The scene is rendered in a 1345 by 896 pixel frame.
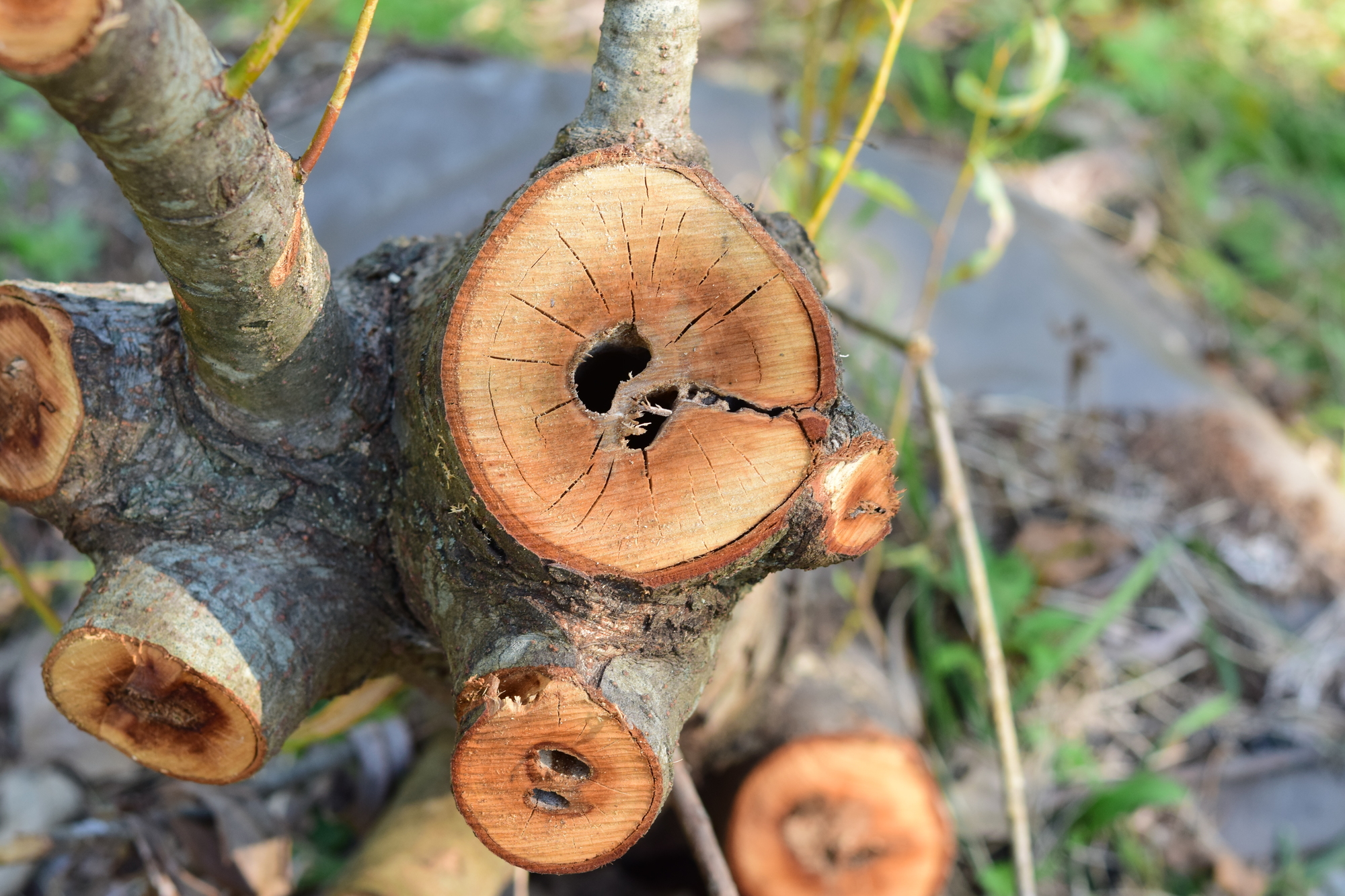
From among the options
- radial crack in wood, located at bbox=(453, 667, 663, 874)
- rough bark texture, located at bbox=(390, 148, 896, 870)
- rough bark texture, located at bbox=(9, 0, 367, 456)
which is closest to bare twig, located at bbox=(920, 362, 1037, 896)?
rough bark texture, located at bbox=(390, 148, 896, 870)

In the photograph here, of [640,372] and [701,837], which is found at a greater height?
[640,372]

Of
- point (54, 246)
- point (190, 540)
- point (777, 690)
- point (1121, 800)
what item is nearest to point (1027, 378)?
point (1121, 800)

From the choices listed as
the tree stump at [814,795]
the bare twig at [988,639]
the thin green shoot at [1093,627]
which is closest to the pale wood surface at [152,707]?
the tree stump at [814,795]

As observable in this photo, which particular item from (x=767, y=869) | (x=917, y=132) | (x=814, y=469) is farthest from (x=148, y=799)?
(x=917, y=132)

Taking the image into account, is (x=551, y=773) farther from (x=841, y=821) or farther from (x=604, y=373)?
(x=841, y=821)

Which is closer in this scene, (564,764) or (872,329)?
(564,764)

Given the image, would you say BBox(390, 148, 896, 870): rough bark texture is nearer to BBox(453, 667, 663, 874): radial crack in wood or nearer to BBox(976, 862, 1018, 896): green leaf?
BBox(453, 667, 663, 874): radial crack in wood

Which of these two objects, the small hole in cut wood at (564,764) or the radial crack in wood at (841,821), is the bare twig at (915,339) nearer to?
the radial crack in wood at (841,821)

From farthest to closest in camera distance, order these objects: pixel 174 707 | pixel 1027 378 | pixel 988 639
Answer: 1. pixel 1027 378
2. pixel 988 639
3. pixel 174 707
